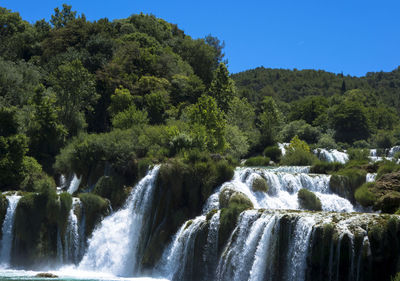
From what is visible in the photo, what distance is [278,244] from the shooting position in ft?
73.9

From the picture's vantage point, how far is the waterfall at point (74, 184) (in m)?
38.7

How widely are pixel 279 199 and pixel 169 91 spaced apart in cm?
Result: 2883

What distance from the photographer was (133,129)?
42125 millimetres

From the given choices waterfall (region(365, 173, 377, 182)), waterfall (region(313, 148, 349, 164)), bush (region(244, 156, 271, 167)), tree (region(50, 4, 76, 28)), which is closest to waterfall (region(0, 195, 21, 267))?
waterfall (region(365, 173, 377, 182))

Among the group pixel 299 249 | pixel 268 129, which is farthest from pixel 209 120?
pixel 299 249

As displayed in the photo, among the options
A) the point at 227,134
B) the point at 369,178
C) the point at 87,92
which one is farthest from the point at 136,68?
the point at 369,178

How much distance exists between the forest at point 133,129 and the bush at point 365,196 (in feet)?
0.28

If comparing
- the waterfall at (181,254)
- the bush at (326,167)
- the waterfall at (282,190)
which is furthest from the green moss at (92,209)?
the bush at (326,167)

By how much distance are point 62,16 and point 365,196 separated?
207 feet

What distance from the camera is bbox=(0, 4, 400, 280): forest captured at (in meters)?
32.1

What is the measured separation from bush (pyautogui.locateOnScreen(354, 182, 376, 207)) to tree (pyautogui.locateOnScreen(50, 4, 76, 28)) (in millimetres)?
59619

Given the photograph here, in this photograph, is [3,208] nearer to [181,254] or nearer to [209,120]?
[181,254]

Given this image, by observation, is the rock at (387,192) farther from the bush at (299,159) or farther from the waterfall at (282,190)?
the bush at (299,159)

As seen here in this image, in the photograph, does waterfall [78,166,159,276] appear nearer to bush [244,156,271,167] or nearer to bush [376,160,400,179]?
bush [376,160,400,179]
